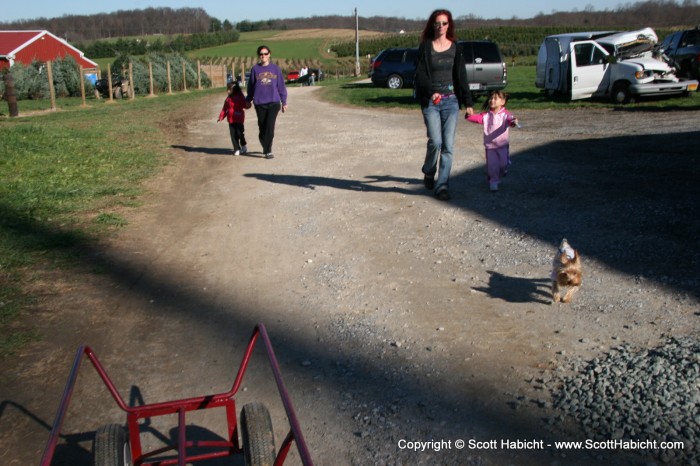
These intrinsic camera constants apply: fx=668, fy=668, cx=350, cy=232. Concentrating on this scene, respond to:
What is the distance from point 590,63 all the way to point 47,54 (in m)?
55.5

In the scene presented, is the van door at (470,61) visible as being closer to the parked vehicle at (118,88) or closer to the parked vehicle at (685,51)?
the parked vehicle at (685,51)

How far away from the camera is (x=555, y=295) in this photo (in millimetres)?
4652

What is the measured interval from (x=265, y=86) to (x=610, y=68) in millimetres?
10987

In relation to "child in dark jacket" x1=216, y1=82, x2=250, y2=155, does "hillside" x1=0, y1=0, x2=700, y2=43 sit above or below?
above

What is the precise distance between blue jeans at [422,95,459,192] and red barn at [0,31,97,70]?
5745 cm

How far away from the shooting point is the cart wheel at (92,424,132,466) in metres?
2.84

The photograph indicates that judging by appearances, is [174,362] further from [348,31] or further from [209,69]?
[348,31]

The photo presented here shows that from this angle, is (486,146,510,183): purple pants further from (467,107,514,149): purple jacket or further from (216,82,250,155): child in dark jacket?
(216,82,250,155): child in dark jacket

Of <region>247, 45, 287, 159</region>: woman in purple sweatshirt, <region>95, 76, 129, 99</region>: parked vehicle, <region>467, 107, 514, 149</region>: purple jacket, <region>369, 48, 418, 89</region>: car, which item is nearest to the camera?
<region>467, 107, 514, 149</region>: purple jacket

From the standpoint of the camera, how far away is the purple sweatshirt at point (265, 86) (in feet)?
36.0

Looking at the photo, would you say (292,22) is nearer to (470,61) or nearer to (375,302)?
(470,61)

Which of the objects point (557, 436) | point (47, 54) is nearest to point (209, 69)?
point (47, 54)

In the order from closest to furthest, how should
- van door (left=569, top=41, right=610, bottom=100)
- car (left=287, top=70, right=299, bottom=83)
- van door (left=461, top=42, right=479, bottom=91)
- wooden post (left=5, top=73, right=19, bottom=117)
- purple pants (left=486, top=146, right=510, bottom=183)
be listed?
purple pants (left=486, top=146, right=510, bottom=183) → van door (left=569, top=41, right=610, bottom=100) → van door (left=461, top=42, right=479, bottom=91) → wooden post (left=5, top=73, right=19, bottom=117) → car (left=287, top=70, right=299, bottom=83)

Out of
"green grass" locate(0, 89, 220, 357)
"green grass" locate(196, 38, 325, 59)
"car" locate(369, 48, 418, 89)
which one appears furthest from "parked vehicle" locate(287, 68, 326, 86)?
"green grass" locate(0, 89, 220, 357)
